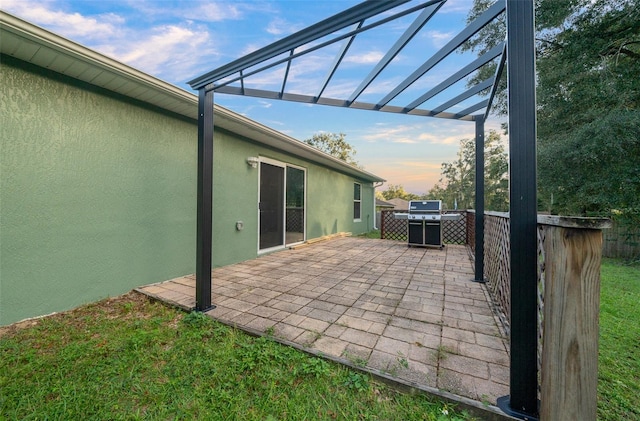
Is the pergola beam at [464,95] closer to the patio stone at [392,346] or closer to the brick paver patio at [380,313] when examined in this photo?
the brick paver patio at [380,313]

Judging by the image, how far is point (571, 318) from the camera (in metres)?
1.06

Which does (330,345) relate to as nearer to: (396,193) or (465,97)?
(465,97)

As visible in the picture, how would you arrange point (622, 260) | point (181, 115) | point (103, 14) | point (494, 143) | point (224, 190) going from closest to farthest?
point (103, 14), point (181, 115), point (224, 190), point (622, 260), point (494, 143)

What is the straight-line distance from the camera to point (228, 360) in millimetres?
1738

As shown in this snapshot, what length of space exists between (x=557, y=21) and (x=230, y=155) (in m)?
7.67

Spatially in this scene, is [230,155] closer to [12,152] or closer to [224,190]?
[224,190]

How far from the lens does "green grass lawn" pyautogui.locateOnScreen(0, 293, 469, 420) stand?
52.1 inches

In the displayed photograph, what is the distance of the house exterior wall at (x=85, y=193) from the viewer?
2.24 meters

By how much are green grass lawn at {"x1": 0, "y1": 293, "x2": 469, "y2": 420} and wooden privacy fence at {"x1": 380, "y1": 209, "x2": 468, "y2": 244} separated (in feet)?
20.7

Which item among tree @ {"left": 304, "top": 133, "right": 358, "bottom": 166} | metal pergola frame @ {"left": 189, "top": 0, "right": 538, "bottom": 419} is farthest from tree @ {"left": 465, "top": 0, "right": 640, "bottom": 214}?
tree @ {"left": 304, "top": 133, "right": 358, "bottom": 166}

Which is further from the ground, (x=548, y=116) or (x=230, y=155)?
(x=548, y=116)

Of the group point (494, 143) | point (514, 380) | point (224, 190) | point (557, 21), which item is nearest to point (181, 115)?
point (224, 190)

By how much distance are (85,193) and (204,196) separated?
4.53 ft

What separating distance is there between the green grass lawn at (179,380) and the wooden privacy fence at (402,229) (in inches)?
249
